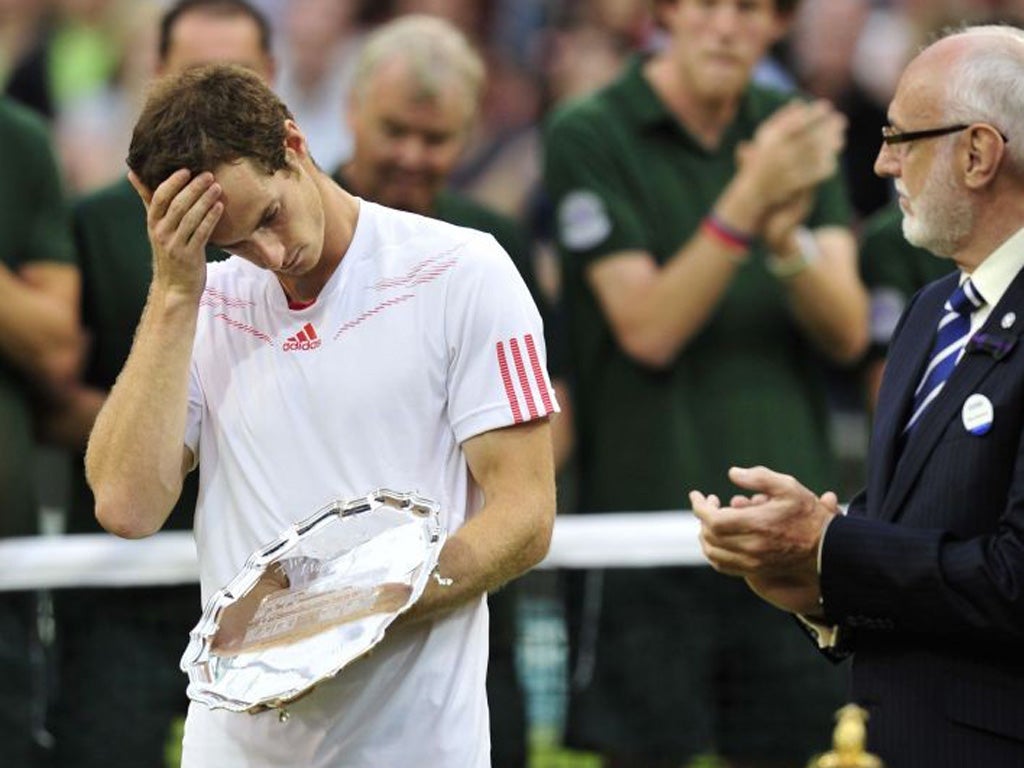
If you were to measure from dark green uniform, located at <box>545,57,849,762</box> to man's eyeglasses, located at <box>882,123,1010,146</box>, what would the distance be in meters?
2.27

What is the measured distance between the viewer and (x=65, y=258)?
6156 millimetres

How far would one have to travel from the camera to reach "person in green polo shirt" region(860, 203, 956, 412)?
6.58m

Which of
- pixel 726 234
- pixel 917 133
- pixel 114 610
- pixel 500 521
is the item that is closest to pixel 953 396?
pixel 917 133

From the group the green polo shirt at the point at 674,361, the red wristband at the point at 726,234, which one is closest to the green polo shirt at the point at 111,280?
the green polo shirt at the point at 674,361

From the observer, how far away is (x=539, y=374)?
12.8 ft

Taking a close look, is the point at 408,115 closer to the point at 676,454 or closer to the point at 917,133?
the point at 676,454

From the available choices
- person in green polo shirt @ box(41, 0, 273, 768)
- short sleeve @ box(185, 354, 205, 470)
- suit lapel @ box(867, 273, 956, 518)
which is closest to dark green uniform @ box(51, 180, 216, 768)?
person in green polo shirt @ box(41, 0, 273, 768)

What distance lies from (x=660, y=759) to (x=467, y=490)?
2522 millimetres

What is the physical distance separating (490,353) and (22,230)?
8.81 ft

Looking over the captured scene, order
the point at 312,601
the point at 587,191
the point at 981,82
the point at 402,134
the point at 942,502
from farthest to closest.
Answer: the point at 587,191 → the point at 402,134 → the point at 981,82 → the point at 942,502 → the point at 312,601

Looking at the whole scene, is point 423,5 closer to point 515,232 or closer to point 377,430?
point 515,232

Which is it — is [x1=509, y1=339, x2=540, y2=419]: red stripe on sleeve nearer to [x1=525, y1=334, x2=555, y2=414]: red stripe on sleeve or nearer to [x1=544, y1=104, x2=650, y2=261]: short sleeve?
[x1=525, y1=334, x2=555, y2=414]: red stripe on sleeve

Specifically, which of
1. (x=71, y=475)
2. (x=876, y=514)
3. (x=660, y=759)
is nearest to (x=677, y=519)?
(x=660, y=759)

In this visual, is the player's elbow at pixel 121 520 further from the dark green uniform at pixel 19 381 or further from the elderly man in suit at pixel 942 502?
the dark green uniform at pixel 19 381
